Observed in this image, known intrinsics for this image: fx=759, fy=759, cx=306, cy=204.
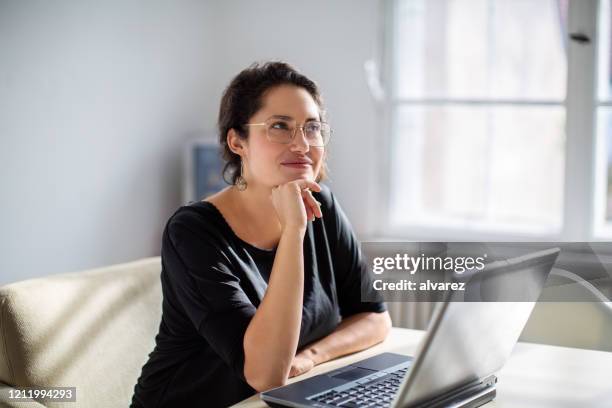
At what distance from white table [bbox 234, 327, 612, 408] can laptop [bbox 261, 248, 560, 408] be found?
7 centimetres

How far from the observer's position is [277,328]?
1.40 meters

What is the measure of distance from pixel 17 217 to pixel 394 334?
5.25ft

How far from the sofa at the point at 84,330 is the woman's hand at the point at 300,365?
436 mm

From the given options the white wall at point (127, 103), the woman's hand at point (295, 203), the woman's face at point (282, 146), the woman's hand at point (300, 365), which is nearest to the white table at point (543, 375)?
the woman's hand at point (300, 365)

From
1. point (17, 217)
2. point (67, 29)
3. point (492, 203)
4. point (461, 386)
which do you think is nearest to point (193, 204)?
point (461, 386)

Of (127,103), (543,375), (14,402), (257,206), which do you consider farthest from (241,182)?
(127,103)

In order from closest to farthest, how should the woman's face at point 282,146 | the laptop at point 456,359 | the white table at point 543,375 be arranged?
the laptop at point 456,359 → the white table at point 543,375 → the woman's face at point 282,146

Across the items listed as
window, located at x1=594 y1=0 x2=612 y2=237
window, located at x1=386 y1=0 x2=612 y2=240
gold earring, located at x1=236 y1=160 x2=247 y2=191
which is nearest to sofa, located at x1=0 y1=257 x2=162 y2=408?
gold earring, located at x1=236 y1=160 x2=247 y2=191

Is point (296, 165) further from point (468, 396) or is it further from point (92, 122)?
point (92, 122)

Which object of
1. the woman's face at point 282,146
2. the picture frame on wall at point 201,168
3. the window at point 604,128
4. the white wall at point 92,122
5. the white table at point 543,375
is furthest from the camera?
the picture frame on wall at point 201,168

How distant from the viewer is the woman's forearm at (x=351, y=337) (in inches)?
61.1

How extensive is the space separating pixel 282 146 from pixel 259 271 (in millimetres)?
277

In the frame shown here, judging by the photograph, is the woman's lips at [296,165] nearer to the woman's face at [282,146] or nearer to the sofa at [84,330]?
the woman's face at [282,146]

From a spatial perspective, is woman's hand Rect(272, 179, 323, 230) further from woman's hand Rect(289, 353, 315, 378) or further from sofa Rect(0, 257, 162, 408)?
sofa Rect(0, 257, 162, 408)
